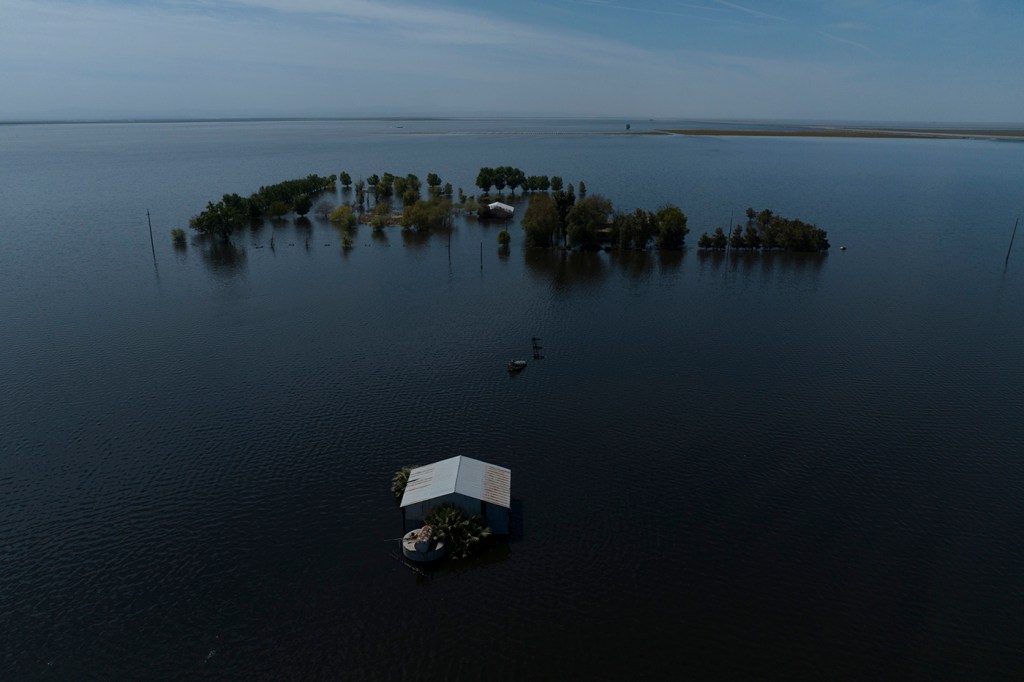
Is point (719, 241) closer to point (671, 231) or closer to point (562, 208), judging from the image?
point (671, 231)

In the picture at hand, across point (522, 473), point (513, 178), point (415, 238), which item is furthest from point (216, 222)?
point (522, 473)

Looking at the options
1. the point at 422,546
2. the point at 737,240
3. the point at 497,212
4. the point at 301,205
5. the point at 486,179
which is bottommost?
the point at 422,546

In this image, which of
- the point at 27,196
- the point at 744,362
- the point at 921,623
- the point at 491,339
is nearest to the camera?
the point at 921,623

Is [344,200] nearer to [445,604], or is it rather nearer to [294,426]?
[294,426]

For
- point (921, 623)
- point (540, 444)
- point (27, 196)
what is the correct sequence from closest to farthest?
point (921, 623)
point (540, 444)
point (27, 196)

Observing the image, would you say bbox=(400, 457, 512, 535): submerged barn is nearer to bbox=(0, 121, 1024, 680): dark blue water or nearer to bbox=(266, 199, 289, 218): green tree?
bbox=(0, 121, 1024, 680): dark blue water


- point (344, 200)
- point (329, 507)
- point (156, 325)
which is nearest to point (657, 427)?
point (329, 507)

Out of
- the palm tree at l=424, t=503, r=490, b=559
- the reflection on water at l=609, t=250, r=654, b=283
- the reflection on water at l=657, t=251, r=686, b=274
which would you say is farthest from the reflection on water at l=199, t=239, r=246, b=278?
the palm tree at l=424, t=503, r=490, b=559
